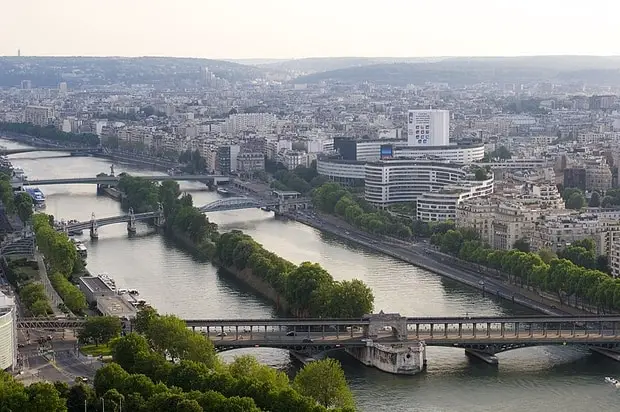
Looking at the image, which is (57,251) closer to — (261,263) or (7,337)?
(261,263)

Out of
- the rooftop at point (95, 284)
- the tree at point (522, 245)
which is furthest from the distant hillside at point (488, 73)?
the rooftop at point (95, 284)

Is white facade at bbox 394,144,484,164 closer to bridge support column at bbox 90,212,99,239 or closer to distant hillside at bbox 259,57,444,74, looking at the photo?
bridge support column at bbox 90,212,99,239

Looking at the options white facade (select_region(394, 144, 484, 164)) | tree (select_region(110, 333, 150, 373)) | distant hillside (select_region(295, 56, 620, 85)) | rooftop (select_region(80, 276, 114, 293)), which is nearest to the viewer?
tree (select_region(110, 333, 150, 373))

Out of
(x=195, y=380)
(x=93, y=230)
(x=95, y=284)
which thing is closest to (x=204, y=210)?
(x=93, y=230)

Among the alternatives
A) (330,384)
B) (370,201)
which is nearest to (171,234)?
(370,201)

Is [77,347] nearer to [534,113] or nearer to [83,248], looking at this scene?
[83,248]

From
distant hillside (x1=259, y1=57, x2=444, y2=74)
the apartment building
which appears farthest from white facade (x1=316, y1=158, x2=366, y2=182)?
distant hillside (x1=259, y1=57, x2=444, y2=74)

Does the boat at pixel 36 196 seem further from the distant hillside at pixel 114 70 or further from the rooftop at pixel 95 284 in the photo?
the distant hillside at pixel 114 70
